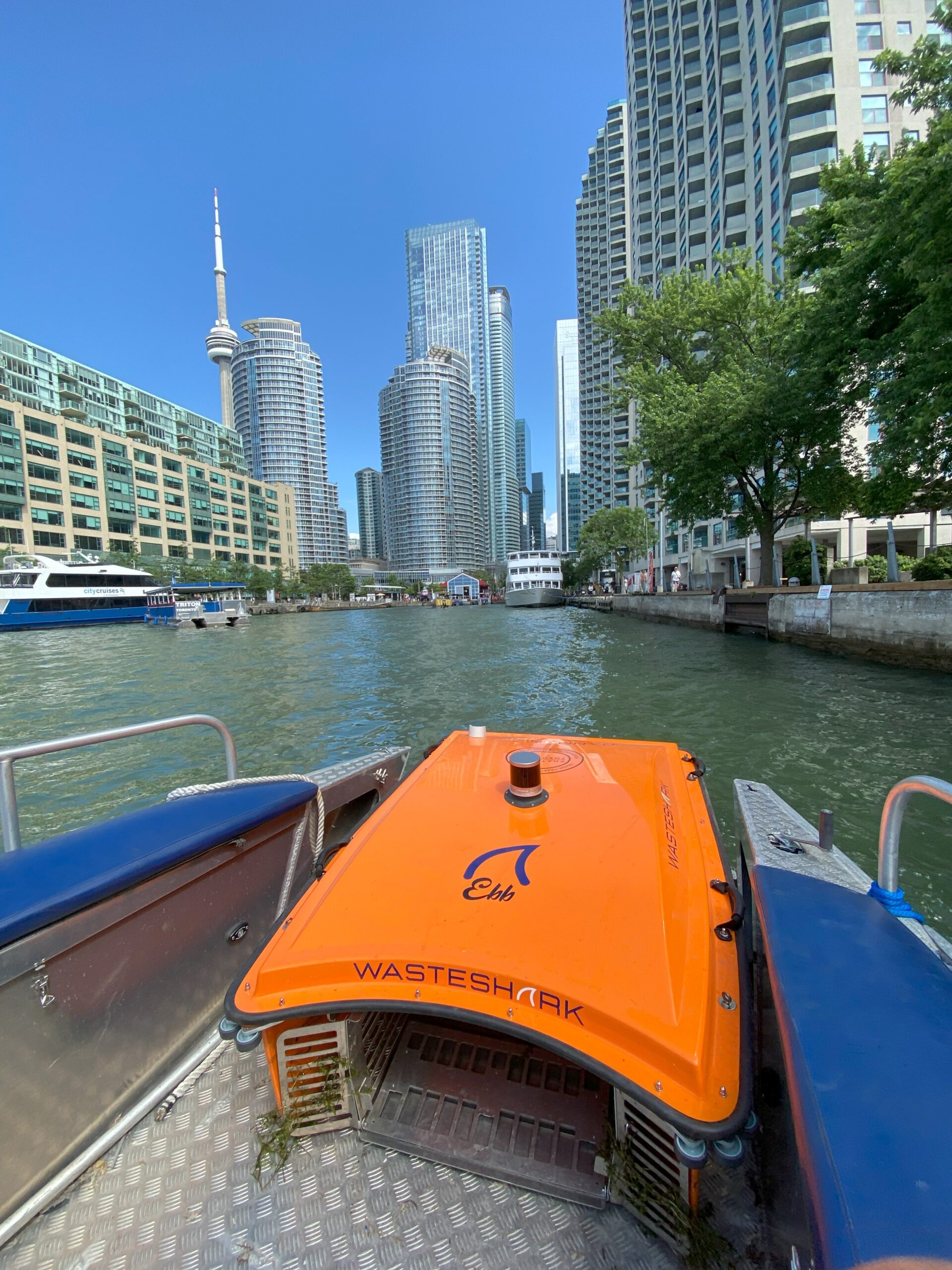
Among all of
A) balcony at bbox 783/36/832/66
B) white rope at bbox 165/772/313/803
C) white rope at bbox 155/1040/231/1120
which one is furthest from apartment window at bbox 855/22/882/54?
white rope at bbox 155/1040/231/1120

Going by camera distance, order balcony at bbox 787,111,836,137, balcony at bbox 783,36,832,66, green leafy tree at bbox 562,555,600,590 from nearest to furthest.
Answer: balcony at bbox 787,111,836,137 → balcony at bbox 783,36,832,66 → green leafy tree at bbox 562,555,600,590

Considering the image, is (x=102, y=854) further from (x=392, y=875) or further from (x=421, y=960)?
(x=421, y=960)

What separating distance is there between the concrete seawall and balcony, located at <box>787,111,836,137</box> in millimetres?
32569

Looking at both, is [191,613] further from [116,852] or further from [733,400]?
[116,852]

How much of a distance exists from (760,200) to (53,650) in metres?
56.3

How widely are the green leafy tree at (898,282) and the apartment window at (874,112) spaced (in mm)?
26601

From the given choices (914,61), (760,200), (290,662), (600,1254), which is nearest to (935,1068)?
(600,1254)

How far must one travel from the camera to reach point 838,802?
5.36 metres

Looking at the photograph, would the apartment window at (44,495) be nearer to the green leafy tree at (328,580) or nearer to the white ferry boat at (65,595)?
the white ferry boat at (65,595)

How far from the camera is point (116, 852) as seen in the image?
2.10 m

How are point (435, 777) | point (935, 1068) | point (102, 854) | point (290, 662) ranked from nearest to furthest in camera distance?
point (935, 1068)
point (102, 854)
point (435, 777)
point (290, 662)

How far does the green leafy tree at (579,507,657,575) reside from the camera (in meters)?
60.1

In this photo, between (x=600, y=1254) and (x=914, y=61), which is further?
(x=914, y=61)

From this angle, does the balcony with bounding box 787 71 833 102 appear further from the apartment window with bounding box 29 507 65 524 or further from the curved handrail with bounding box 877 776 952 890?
the apartment window with bounding box 29 507 65 524
